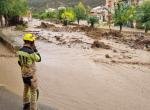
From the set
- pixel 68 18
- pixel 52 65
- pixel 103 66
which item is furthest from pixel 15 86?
pixel 68 18

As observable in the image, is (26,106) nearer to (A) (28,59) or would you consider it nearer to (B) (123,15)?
(A) (28,59)

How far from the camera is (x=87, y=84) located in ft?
55.7

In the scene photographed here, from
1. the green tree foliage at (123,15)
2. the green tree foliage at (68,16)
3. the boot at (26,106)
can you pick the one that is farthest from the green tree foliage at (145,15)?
the boot at (26,106)

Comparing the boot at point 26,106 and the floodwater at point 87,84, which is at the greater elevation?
the boot at point 26,106

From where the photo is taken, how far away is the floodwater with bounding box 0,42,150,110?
43.0 feet

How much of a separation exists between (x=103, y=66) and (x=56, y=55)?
21.3ft

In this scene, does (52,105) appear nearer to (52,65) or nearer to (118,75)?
(118,75)

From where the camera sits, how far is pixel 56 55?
2961 centimetres

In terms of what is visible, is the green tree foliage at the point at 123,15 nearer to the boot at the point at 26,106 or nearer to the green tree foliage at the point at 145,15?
the green tree foliage at the point at 145,15

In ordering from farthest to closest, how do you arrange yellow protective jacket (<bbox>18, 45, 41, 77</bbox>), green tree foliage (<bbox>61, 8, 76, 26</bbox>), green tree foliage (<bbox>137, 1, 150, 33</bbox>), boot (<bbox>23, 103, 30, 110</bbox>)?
green tree foliage (<bbox>61, 8, 76, 26</bbox>), green tree foliage (<bbox>137, 1, 150, 33</bbox>), boot (<bbox>23, 103, 30, 110</bbox>), yellow protective jacket (<bbox>18, 45, 41, 77</bbox>)

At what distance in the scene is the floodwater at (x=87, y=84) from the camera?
13.1m

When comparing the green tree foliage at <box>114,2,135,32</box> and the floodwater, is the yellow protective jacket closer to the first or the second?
the floodwater

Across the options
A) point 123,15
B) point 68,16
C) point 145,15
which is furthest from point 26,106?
point 68,16

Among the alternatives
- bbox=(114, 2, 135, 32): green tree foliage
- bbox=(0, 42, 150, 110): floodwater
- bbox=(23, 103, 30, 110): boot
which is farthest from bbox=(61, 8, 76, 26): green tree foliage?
bbox=(23, 103, 30, 110): boot
